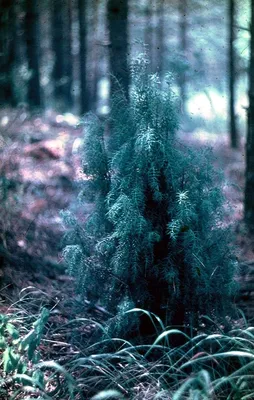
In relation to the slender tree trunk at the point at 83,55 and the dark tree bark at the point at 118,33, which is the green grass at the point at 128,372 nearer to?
the dark tree bark at the point at 118,33

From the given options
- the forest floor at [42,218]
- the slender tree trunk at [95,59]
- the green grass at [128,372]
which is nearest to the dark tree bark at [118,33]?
the forest floor at [42,218]

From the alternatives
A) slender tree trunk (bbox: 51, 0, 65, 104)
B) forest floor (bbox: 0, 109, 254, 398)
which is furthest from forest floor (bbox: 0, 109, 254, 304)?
slender tree trunk (bbox: 51, 0, 65, 104)

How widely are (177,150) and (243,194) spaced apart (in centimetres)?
Result: 273

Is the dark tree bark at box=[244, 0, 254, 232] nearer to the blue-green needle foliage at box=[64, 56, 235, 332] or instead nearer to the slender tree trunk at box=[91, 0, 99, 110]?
the blue-green needle foliage at box=[64, 56, 235, 332]

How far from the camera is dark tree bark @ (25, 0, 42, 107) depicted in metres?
7.09

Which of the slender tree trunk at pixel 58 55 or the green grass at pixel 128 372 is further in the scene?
the slender tree trunk at pixel 58 55

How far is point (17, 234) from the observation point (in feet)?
17.0

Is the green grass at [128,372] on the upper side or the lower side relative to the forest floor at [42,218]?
lower

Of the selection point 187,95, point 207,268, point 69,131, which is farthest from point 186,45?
point 207,268

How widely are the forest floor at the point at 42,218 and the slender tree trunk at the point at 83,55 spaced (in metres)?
1.31

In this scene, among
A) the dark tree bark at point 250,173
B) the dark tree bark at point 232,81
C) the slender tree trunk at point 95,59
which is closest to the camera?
the dark tree bark at point 250,173

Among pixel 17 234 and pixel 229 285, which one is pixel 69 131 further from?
pixel 229 285

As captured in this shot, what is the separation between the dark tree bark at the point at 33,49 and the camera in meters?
7.09

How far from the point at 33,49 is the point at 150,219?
6.34m
